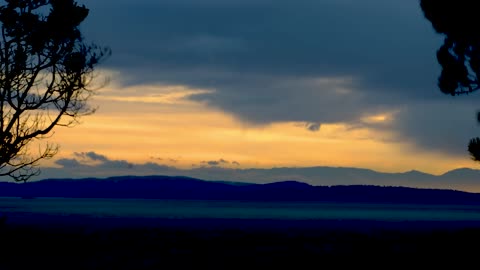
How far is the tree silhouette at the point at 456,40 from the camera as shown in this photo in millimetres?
35406

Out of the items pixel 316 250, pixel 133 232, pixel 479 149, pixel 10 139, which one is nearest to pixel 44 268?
pixel 10 139

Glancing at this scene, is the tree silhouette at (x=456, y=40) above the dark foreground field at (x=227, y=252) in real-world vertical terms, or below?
above

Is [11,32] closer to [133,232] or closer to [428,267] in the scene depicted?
[133,232]

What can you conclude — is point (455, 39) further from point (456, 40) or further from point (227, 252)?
point (227, 252)

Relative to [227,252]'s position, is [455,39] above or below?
above

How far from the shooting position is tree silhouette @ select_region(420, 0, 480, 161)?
35.4 metres

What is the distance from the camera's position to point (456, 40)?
121 ft

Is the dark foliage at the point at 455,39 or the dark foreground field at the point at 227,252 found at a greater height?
the dark foliage at the point at 455,39

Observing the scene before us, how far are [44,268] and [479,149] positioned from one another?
1931 cm

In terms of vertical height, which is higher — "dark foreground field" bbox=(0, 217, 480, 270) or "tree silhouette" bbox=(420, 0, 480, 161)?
"tree silhouette" bbox=(420, 0, 480, 161)

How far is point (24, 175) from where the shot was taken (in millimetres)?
34250

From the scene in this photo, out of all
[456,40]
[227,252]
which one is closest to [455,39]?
[456,40]

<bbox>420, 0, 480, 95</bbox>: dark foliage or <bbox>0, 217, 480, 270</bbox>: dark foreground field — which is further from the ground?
<bbox>420, 0, 480, 95</bbox>: dark foliage

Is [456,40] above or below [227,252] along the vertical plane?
above
